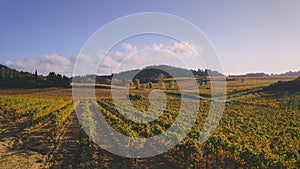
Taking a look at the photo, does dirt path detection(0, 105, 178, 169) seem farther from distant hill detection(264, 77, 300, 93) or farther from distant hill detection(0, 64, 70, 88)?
distant hill detection(0, 64, 70, 88)

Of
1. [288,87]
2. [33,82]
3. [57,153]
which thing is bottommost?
[57,153]

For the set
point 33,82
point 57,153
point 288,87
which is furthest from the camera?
point 33,82

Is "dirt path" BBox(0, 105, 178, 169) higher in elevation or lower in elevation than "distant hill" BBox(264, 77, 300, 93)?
lower

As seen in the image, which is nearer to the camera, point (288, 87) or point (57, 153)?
point (57, 153)

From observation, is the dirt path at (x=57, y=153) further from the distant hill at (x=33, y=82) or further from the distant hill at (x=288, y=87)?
the distant hill at (x=33, y=82)

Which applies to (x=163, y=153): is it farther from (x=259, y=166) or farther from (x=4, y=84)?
(x=4, y=84)

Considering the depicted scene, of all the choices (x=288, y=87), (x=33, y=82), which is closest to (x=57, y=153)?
(x=288, y=87)

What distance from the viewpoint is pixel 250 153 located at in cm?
1202

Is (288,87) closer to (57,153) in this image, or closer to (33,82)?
(57,153)

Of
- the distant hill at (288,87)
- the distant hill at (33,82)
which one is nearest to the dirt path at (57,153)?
the distant hill at (288,87)

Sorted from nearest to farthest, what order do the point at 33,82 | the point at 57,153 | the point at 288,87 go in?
1. the point at 57,153
2. the point at 288,87
3. the point at 33,82

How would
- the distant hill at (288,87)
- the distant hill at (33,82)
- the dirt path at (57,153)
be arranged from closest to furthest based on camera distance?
the dirt path at (57,153)
the distant hill at (288,87)
the distant hill at (33,82)

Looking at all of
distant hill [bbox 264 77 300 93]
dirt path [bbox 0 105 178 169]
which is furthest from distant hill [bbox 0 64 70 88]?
dirt path [bbox 0 105 178 169]

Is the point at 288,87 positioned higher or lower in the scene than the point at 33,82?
lower
